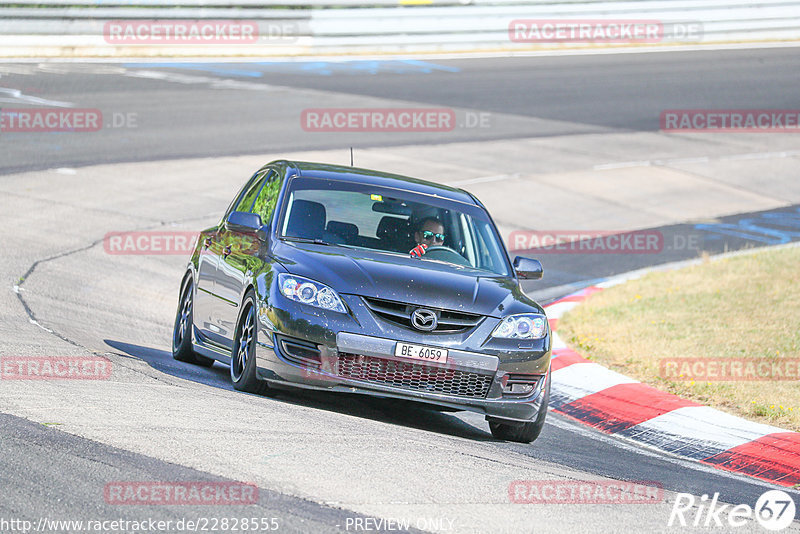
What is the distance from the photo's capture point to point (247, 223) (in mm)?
8117

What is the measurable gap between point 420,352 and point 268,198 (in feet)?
7.29

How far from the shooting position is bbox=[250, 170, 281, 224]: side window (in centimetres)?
859

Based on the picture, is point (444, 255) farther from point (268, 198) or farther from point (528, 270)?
point (268, 198)

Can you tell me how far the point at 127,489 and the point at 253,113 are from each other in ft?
59.7

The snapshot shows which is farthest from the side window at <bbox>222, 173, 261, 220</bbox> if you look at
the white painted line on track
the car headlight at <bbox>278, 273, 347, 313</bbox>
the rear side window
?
the white painted line on track

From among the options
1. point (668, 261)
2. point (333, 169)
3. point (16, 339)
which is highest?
point (333, 169)

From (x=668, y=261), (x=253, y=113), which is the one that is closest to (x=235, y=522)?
(x=668, y=261)

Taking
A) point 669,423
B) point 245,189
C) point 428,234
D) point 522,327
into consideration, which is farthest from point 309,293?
point 669,423

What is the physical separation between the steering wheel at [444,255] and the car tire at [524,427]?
3.62 feet

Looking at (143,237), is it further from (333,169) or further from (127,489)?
(127,489)

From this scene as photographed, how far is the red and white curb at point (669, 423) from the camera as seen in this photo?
7730mm

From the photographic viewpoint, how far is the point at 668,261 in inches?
621

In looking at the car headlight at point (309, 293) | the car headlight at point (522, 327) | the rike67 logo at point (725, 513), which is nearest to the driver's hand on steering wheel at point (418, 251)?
the car headlight at point (522, 327)

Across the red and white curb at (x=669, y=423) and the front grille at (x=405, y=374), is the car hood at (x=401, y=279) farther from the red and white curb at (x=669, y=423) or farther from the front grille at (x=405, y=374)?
the red and white curb at (x=669, y=423)
